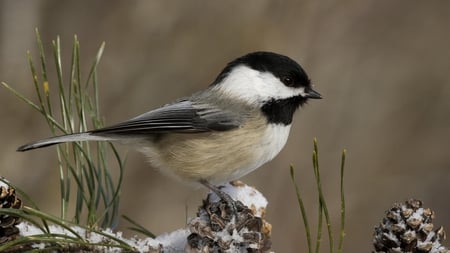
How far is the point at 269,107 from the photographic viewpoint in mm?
1635

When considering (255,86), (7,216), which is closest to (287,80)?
(255,86)

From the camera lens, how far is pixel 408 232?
100cm

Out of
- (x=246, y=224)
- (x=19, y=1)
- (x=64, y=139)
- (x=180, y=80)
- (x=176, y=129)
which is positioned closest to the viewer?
(x=246, y=224)

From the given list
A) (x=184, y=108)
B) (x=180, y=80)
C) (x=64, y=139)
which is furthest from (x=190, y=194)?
(x=64, y=139)

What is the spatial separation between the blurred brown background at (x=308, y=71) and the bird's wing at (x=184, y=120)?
1.26 metres

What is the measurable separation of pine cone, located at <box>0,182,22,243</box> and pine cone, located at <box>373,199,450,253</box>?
57 cm

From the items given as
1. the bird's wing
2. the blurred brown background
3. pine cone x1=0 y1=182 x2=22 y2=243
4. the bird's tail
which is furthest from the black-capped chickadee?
the blurred brown background

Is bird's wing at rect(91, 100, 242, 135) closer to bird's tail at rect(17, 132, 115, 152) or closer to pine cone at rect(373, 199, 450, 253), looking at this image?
bird's tail at rect(17, 132, 115, 152)

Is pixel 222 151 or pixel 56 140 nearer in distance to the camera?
pixel 56 140

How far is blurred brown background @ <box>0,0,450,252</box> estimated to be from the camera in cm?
297

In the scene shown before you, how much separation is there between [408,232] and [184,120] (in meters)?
0.78

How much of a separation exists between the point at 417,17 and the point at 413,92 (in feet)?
1.38

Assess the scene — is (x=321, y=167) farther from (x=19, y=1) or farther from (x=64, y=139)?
(x=64, y=139)

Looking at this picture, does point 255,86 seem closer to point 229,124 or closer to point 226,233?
point 229,124
